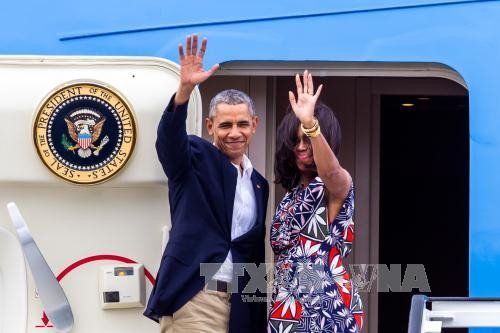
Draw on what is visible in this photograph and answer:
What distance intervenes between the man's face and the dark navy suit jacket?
0.03 m

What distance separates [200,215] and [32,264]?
1.65 feet

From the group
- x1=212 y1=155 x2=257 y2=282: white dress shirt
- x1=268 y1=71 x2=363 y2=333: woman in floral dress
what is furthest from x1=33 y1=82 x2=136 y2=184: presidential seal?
x1=268 y1=71 x2=363 y2=333: woman in floral dress

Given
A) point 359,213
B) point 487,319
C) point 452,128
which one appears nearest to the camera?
point 487,319

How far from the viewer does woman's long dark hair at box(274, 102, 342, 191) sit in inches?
114

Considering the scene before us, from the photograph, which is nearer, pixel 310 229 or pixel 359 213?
pixel 310 229

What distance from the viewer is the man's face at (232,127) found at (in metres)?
2.90

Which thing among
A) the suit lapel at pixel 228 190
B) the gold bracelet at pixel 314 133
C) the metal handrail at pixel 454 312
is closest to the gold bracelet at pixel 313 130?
the gold bracelet at pixel 314 133

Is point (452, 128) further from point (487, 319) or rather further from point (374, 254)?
point (487, 319)

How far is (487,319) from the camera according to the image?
2.60 m

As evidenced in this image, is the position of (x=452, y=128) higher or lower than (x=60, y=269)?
higher

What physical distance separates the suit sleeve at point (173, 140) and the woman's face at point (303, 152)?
0.31m

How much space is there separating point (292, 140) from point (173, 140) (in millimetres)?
360

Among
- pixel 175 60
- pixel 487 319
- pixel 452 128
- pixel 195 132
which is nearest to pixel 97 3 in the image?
pixel 175 60

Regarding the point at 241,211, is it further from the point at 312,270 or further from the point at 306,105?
the point at 306,105
